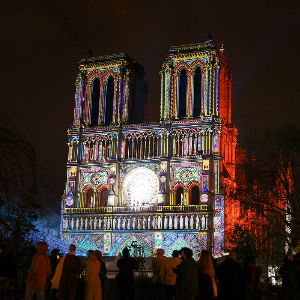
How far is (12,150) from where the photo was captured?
620 inches

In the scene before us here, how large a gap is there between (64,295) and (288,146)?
2477cm

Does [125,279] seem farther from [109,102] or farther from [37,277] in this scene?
[109,102]

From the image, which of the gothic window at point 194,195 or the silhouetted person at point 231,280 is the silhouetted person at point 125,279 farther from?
the gothic window at point 194,195

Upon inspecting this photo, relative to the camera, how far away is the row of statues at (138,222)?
6216 centimetres

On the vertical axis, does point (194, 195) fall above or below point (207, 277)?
above

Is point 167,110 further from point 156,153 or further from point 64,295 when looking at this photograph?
point 64,295

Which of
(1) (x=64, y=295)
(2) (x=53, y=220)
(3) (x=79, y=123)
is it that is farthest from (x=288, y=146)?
(2) (x=53, y=220)

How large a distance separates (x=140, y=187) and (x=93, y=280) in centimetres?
4688

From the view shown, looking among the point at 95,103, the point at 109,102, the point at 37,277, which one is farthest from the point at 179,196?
the point at 37,277

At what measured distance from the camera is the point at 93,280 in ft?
65.6

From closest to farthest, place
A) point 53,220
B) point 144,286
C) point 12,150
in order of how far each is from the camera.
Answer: point 12,150, point 144,286, point 53,220

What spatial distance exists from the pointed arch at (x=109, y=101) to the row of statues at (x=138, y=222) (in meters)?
10.2

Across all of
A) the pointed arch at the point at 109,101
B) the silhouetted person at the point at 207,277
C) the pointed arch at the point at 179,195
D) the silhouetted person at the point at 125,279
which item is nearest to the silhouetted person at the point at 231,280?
the silhouetted person at the point at 207,277

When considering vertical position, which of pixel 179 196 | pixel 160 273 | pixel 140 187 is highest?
pixel 140 187
